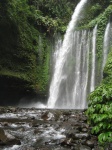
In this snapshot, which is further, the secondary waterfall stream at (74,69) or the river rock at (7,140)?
the secondary waterfall stream at (74,69)

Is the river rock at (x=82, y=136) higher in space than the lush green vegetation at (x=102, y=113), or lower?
lower

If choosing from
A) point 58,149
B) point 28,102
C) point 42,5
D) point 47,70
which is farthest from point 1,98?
point 58,149

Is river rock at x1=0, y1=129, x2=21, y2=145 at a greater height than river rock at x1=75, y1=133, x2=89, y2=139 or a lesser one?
lesser

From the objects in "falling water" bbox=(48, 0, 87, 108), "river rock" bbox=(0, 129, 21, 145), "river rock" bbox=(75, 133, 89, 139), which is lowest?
"river rock" bbox=(0, 129, 21, 145)

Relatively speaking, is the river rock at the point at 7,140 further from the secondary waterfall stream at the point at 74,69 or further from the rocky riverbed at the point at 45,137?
the secondary waterfall stream at the point at 74,69

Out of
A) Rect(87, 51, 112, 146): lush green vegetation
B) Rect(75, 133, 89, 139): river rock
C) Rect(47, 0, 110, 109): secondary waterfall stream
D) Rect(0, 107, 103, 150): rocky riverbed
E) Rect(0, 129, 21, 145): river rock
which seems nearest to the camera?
Rect(87, 51, 112, 146): lush green vegetation

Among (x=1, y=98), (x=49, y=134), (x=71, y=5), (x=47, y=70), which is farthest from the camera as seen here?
(x=71, y=5)

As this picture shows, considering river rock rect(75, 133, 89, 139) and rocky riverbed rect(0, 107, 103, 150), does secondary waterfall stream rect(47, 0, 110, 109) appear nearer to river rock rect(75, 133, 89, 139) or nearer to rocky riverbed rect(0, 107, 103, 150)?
rocky riverbed rect(0, 107, 103, 150)

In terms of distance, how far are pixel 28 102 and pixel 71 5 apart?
1116cm

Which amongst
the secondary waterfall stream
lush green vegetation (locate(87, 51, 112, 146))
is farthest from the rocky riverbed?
the secondary waterfall stream

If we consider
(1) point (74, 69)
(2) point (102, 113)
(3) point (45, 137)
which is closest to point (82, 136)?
(3) point (45, 137)

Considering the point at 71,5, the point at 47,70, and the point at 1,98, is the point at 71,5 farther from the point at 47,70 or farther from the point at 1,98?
the point at 1,98

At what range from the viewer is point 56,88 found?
1702 cm

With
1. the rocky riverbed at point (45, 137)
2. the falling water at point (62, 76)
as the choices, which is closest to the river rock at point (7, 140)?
the rocky riverbed at point (45, 137)
